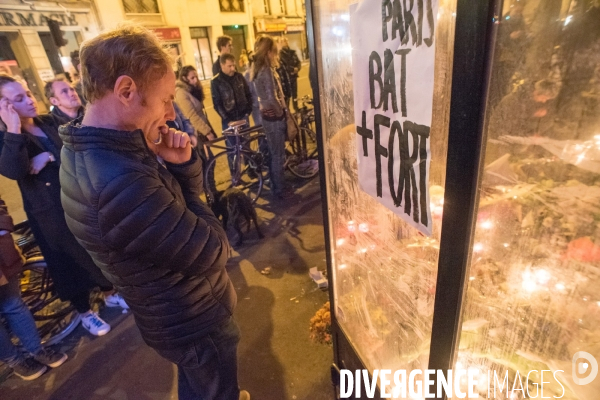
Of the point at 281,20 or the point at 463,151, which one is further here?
the point at 281,20

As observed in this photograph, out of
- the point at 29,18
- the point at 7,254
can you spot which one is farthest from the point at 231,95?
the point at 29,18

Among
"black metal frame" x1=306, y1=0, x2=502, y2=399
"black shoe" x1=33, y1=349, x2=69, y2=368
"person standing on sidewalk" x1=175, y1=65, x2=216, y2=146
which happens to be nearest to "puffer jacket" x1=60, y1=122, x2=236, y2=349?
"black metal frame" x1=306, y1=0, x2=502, y2=399

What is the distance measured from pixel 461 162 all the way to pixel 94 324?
3.23 meters

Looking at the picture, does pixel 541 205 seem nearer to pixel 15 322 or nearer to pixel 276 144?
pixel 15 322

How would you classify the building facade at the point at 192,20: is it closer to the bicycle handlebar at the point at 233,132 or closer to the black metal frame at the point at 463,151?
the bicycle handlebar at the point at 233,132

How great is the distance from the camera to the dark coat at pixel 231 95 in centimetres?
514

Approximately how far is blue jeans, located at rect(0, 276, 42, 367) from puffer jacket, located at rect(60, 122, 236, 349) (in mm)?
Answer: 1616

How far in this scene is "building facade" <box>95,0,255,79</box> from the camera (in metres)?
16.8

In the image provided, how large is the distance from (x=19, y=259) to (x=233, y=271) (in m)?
1.73

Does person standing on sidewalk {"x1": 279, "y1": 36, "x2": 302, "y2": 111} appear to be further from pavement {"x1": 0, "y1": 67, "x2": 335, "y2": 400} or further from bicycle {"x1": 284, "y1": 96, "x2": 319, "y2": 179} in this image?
pavement {"x1": 0, "y1": 67, "x2": 335, "y2": 400}

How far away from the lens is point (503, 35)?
0.73 meters

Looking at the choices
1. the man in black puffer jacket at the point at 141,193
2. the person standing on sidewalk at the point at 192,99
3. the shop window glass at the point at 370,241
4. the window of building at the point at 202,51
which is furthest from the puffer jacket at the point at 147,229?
the window of building at the point at 202,51

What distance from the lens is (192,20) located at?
19219 mm

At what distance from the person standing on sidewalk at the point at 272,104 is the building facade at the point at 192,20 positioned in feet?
42.3
